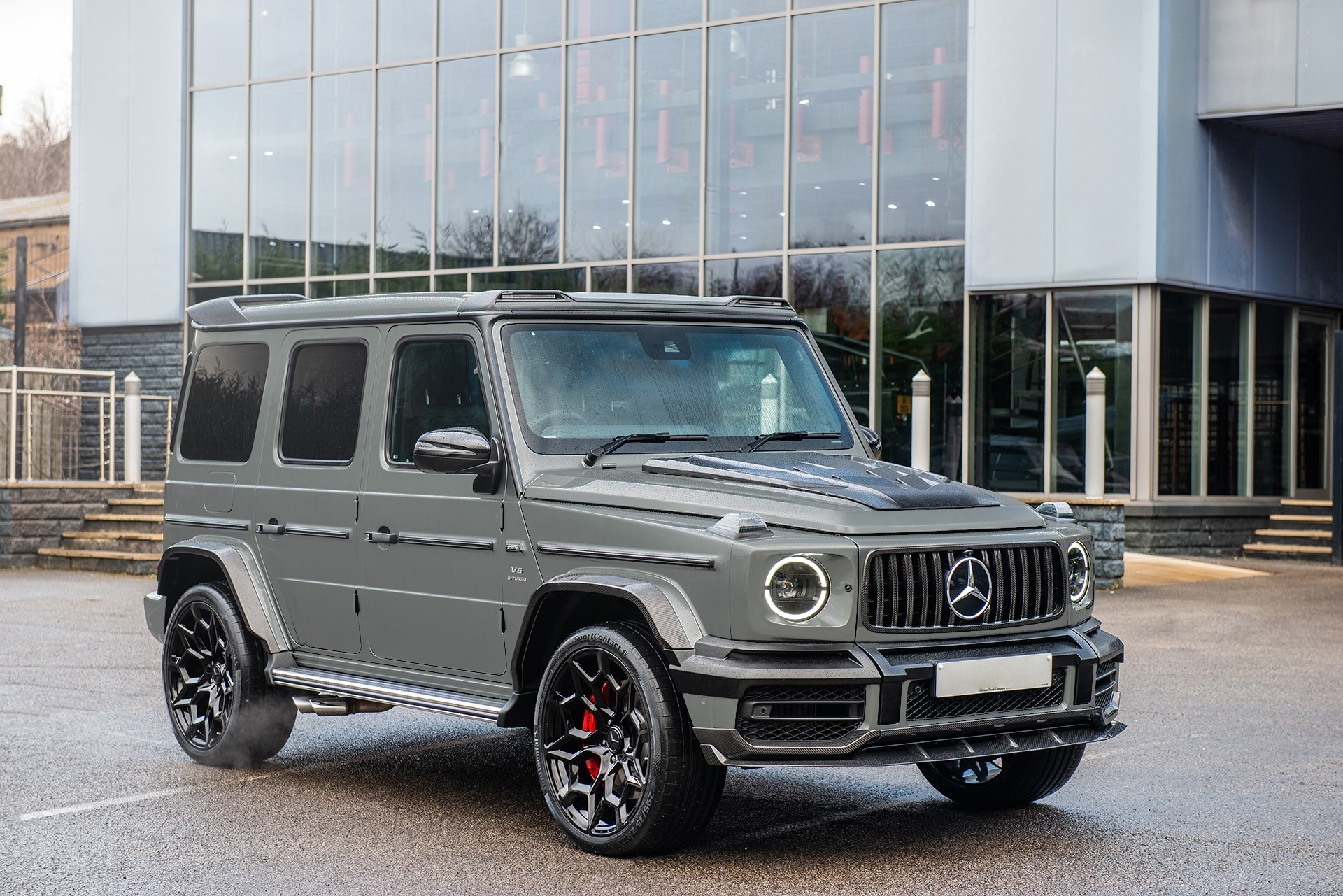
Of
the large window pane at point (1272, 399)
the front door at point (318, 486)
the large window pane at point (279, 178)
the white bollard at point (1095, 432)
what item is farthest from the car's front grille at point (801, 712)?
the large window pane at point (279, 178)

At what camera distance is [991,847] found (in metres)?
6.11

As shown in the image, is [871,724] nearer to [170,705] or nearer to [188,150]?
[170,705]

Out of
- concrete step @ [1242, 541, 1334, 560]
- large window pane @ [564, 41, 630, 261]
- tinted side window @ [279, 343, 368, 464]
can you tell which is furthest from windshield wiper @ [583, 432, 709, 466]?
large window pane @ [564, 41, 630, 261]

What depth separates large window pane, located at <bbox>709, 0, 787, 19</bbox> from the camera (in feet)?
72.6

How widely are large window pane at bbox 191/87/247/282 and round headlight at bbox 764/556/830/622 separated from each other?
2318cm

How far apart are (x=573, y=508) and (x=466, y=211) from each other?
19.3 metres

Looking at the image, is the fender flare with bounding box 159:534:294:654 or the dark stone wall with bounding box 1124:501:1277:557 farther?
the dark stone wall with bounding box 1124:501:1277:557

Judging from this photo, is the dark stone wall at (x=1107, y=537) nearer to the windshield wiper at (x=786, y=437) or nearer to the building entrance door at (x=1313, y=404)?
the building entrance door at (x=1313, y=404)

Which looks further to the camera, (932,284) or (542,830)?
(932,284)

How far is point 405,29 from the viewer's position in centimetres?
2552

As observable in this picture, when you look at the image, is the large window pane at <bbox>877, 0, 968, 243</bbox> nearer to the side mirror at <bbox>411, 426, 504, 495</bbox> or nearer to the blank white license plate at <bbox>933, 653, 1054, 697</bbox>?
the side mirror at <bbox>411, 426, 504, 495</bbox>

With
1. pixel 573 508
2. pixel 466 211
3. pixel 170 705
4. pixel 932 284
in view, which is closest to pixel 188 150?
pixel 466 211

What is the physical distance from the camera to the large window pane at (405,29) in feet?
83.0

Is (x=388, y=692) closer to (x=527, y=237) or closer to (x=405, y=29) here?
(x=527, y=237)
